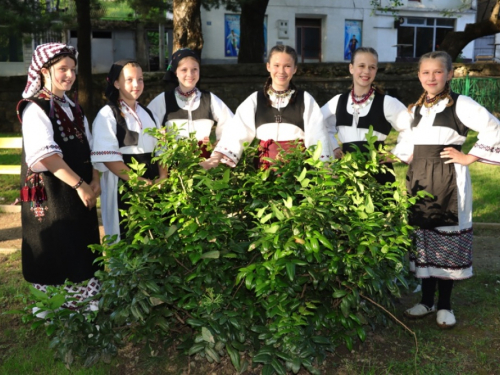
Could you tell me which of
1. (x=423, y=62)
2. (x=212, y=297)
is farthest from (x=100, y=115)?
(x=423, y=62)

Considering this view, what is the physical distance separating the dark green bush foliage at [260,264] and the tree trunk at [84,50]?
1077 centimetres

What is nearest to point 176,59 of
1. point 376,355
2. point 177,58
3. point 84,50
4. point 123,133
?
point 177,58

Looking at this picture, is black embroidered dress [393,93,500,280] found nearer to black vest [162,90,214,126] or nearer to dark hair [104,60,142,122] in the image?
black vest [162,90,214,126]

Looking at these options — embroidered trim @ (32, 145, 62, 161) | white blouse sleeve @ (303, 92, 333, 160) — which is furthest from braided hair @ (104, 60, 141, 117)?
white blouse sleeve @ (303, 92, 333, 160)

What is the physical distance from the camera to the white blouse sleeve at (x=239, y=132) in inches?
158

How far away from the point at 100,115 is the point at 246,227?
1.35m

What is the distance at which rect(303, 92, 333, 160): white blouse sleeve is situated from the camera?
4.02 metres

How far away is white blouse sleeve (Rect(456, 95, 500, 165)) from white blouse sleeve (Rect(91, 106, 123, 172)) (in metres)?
2.35

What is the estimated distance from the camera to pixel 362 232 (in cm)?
312

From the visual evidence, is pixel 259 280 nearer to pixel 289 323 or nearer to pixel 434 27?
pixel 289 323

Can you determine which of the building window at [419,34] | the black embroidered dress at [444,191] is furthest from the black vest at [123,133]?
the building window at [419,34]

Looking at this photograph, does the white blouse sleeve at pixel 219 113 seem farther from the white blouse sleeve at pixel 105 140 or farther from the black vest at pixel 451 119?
the black vest at pixel 451 119

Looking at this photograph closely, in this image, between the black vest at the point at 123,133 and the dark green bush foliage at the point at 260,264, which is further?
the black vest at the point at 123,133

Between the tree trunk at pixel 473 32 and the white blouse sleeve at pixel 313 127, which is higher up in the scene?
A: the tree trunk at pixel 473 32
